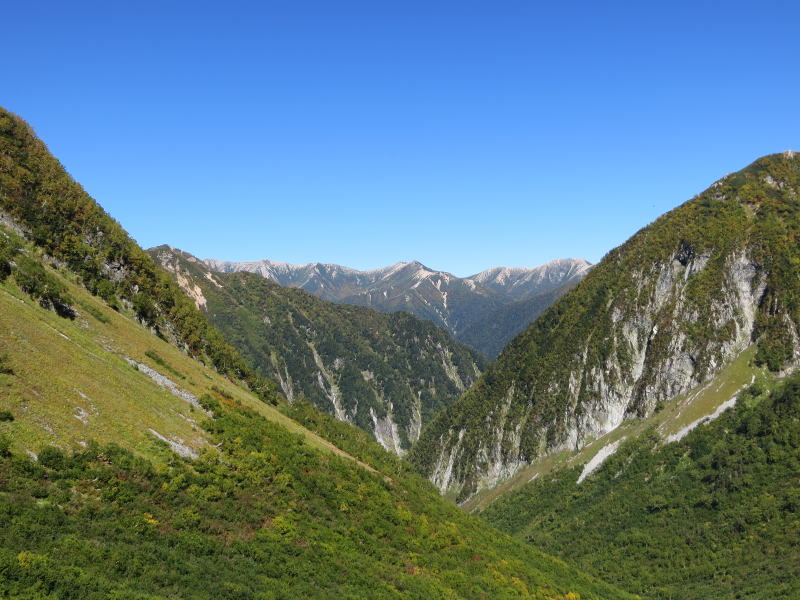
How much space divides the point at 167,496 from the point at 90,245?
58519 millimetres

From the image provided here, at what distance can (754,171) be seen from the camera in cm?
19588

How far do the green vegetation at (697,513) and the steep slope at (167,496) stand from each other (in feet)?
202

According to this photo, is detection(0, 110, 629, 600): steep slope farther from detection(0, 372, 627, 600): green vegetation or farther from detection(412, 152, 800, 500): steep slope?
detection(412, 152, 800, 500): steep slope

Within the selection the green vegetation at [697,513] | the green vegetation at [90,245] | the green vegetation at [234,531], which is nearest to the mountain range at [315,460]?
the green vegetation at [234,531]

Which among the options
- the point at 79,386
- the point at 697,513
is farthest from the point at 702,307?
the point at 79,386

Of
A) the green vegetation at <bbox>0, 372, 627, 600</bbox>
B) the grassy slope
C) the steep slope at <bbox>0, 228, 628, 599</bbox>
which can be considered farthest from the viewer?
the grassy slope

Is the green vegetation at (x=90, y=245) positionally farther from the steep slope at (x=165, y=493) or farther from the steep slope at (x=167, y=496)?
the steep slope at (x=167, y=496)

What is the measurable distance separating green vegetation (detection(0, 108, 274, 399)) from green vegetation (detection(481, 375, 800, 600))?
8870 centimetres

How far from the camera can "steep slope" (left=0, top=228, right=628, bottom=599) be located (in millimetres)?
24016

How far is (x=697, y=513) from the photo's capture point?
125 meters

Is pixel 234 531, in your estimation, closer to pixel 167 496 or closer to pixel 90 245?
pixel 167 496

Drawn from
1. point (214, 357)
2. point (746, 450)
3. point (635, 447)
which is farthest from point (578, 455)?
point (214, 357)

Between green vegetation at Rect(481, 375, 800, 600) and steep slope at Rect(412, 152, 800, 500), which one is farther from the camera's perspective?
steep slope at Rect(412, 152, 800, 500)

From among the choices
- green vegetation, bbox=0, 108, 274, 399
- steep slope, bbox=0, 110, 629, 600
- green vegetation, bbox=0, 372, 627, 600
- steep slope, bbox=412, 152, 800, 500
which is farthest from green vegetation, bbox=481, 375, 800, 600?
green vegetation, bbox=0, 108, 274, 399
